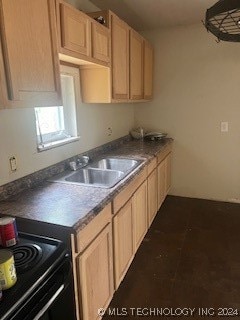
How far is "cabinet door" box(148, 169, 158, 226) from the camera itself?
2517 mm

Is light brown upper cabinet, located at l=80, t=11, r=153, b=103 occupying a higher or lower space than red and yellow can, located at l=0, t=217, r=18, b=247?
higher

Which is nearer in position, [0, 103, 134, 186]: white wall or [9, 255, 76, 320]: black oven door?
[9, 255, 76, 320]: black oven door

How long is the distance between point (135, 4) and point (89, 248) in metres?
2.31

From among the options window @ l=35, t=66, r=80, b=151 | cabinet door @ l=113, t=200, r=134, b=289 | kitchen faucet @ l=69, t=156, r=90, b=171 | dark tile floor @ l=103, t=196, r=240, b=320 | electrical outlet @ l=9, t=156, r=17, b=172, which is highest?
window @ l=35, t=66, r=80, b=151

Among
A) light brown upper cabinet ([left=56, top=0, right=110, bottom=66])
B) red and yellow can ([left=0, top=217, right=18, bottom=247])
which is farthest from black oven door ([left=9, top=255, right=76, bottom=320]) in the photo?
light brown upper cabinet ([left=56, top=0, right=110, bottom=66])

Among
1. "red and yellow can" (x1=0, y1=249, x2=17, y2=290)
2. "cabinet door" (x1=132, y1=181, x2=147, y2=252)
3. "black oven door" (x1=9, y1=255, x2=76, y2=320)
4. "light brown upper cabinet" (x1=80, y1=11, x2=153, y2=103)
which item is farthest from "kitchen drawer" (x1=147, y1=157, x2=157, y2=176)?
"red and yellow can" (x1=0, y1=249, x2=17, y2=290)

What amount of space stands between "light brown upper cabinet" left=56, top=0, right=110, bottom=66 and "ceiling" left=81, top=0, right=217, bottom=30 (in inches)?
20.8

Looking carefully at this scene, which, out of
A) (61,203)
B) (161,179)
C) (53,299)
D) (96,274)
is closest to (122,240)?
(96,274)

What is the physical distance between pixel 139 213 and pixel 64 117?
3.66ft

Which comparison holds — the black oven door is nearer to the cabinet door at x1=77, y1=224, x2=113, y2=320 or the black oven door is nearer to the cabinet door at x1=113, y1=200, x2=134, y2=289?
the cabinet door at x1=77, y1=224, x2=113, y2=320

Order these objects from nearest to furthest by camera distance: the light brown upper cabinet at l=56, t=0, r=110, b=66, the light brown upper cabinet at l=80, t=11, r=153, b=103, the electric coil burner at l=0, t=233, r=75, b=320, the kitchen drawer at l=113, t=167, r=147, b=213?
1. the electric coil burner at l=0, t=233, r=75, b=320
2. the light brown upper cabinet at l=56, t=0, r=110, b=66
3. the kitchen drawer at l=113, t=167, r=147, b=213
4. the light brown upper cabinet at l=80, t=11, r=153, b=103

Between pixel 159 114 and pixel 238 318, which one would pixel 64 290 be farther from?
pixel 159 114

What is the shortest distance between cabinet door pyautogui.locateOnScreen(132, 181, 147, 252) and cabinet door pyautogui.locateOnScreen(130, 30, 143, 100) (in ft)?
3.53

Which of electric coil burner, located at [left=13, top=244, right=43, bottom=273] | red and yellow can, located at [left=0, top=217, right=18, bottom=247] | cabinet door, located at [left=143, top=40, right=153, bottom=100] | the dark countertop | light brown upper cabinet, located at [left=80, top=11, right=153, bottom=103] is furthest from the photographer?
cabinet door, located at [left=143, top=40, right=153, bottom=100]
